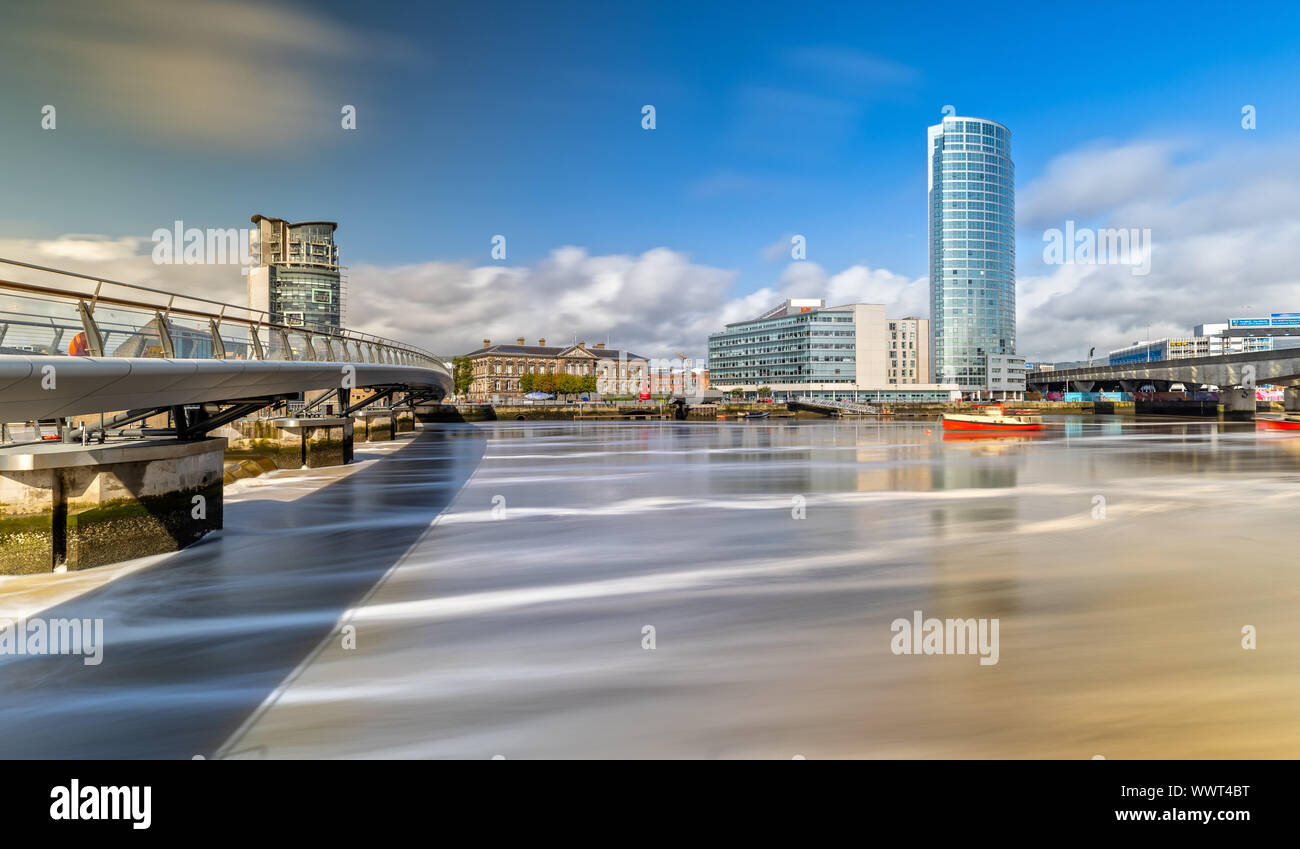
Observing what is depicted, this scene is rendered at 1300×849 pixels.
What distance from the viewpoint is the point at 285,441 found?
37.6 meters

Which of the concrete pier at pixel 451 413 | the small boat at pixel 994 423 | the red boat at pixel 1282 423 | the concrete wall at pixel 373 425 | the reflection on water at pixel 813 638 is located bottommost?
the reflection on water at pixel 813 638

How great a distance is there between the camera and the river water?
7.33m

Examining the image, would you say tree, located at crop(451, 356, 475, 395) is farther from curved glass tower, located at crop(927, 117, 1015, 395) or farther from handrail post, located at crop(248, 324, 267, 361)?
handrail post, located at crop(248, 324, 267, 361)

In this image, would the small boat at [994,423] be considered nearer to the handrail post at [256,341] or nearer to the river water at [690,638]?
the river water at [690,638]

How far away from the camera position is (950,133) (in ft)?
623

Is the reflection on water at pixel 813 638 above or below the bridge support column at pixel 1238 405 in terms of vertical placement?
below

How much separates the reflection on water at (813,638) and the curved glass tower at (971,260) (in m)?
176

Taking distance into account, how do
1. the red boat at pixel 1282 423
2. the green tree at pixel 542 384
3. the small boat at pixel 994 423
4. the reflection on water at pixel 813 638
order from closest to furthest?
1. the reflection on water at pixel 813 638
2. the small boat at pixel 994 423
3. the red boat at pixel 1282 423
4. the green tree at pixel 542 384

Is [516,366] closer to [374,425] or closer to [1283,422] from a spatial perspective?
[374,425]

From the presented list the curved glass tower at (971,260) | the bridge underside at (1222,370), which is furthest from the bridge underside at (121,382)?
the curved glass tower at (971,260)

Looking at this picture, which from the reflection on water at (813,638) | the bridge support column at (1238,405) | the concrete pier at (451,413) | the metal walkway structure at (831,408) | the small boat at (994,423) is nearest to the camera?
the reflection on water at (813,638)

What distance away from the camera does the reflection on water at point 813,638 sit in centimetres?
726

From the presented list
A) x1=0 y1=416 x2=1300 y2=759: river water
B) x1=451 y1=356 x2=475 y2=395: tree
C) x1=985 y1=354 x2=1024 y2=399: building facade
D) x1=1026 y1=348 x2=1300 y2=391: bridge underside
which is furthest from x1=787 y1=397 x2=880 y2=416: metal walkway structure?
x1=0 y1=416 x2=1300 y2=759: river water
